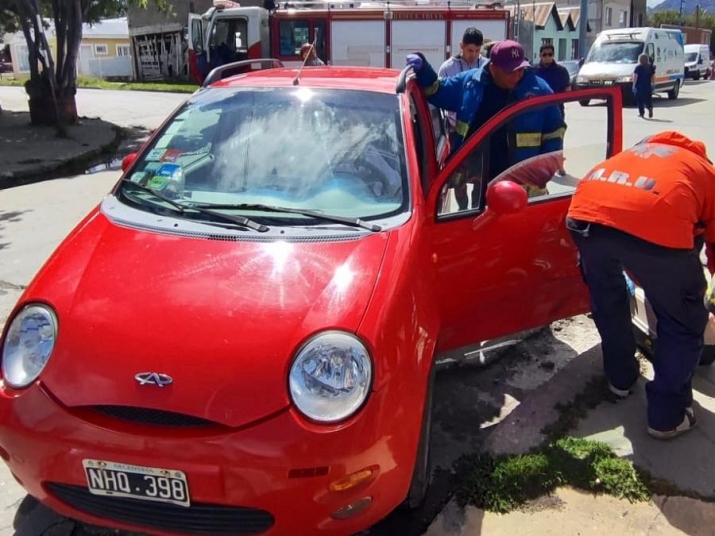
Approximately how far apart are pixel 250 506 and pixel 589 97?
2.73m

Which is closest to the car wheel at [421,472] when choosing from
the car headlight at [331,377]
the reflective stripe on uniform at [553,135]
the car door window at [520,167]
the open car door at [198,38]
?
the car headlight at [331,377]

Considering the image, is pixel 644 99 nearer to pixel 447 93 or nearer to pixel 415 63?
pixel 447 93

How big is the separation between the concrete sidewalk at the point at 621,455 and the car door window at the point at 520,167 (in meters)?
1.07

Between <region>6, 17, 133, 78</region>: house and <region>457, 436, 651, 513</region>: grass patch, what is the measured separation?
4218 centimetres

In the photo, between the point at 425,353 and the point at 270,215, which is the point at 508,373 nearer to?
the point at 425,353

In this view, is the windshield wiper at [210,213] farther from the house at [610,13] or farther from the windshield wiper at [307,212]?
the house at [610,13]

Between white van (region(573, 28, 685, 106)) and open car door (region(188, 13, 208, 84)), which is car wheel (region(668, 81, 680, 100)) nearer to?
white van (region(573, 28, 685, 106))

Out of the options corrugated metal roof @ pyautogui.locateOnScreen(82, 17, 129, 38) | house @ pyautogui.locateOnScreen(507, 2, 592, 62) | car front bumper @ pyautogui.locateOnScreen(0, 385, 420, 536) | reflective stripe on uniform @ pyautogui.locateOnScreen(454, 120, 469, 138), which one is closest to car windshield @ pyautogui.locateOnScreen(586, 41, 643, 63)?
house @ pyautogui.locateOnScreen(507, 2, 592, 62)

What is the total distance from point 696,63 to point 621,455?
3994cm

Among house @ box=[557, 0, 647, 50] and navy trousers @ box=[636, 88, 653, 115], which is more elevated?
house @ box=[557, 0, 647, 50]

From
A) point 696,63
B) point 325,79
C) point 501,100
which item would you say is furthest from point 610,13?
point 325,79

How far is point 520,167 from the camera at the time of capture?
12.1 ft

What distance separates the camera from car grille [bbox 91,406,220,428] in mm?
2197

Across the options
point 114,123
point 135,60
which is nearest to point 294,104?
point 114,123
